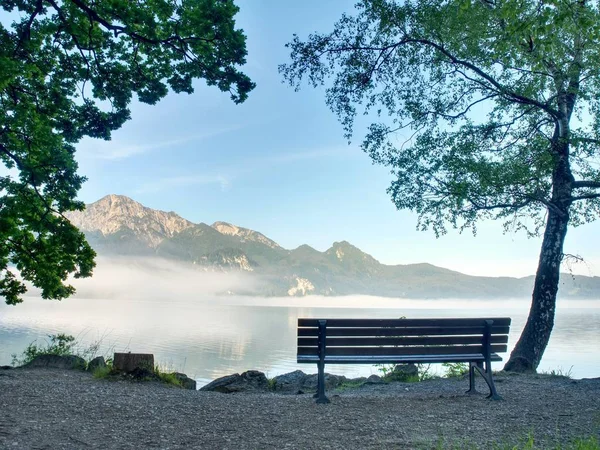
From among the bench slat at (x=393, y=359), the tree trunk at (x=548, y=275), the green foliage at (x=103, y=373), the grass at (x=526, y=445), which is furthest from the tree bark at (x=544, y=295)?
the green foliage at (x=103, y=373)

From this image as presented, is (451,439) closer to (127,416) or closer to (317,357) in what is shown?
(317,357)

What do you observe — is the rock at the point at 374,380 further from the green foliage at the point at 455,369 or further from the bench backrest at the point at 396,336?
the bench backrest at the point at 396,336

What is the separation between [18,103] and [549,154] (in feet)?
42.1

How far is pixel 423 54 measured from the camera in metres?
13.8

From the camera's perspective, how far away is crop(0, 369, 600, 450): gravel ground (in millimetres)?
5387

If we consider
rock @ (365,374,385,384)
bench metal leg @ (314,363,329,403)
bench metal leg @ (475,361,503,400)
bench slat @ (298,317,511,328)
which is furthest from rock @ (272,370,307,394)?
bench metal leg @ (475,361,503,400)

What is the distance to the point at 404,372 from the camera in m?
11.5

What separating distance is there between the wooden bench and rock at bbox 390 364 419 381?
329cm

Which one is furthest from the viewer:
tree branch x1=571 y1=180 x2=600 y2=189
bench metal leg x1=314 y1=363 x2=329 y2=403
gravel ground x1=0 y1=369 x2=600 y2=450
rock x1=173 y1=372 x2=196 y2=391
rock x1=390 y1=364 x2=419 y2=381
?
tree branch x1=571 y1=180 x2=600 y2=189

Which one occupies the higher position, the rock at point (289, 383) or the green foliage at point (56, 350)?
the green foliage at point (56, 350)

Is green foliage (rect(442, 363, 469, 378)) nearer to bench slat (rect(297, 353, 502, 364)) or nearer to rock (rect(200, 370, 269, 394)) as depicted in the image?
bench slat (rect(297, 353, 502, 364))

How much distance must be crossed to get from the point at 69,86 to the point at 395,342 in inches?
398

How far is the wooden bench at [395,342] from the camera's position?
25.1ft

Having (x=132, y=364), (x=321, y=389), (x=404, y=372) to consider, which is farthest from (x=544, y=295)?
(x=132, y=364)
